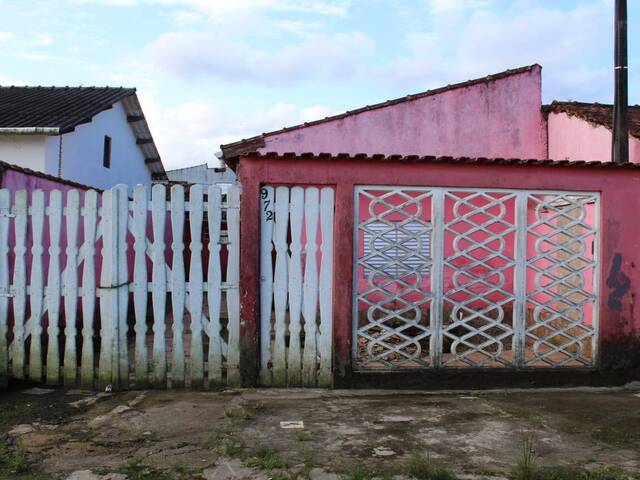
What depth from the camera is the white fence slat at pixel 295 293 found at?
5.56 m

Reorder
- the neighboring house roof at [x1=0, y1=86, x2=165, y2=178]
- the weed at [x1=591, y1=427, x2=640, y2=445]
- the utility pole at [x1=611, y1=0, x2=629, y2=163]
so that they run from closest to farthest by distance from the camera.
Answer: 1. the weed at [x1=591, y1=427, x2=640, y2=445]
2. the utility pole at [x1=611, y1=0, x2=629, y2=163]
3. the neighboring house roof at [x1=0, y1=86, x2=165, y2=178]

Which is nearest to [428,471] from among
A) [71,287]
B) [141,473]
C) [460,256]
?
[141,473]

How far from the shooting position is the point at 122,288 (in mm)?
5500

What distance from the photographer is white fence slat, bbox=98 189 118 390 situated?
5.47 m

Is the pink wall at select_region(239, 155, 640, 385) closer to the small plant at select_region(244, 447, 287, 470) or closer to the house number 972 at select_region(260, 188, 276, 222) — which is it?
the house number 972 at select_region(260, 188, 276, 222)

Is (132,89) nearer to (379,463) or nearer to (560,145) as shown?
(560,145)

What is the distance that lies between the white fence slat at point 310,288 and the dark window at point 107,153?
11.6 m

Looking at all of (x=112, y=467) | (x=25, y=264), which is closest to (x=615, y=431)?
(x=112, y=467)

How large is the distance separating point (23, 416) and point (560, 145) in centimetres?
1060

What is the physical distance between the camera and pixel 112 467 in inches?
143

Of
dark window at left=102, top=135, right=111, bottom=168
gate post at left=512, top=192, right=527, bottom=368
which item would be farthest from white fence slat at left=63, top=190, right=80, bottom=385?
dark window at left=102, top=135, right=111, bottom=168

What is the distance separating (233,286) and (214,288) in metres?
0.17

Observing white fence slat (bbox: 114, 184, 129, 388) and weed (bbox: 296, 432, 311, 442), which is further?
white fence slat (bbox: 114, 184, 129, 388)

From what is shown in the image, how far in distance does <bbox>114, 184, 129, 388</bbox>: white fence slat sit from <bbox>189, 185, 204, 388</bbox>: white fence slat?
2.02 feet
